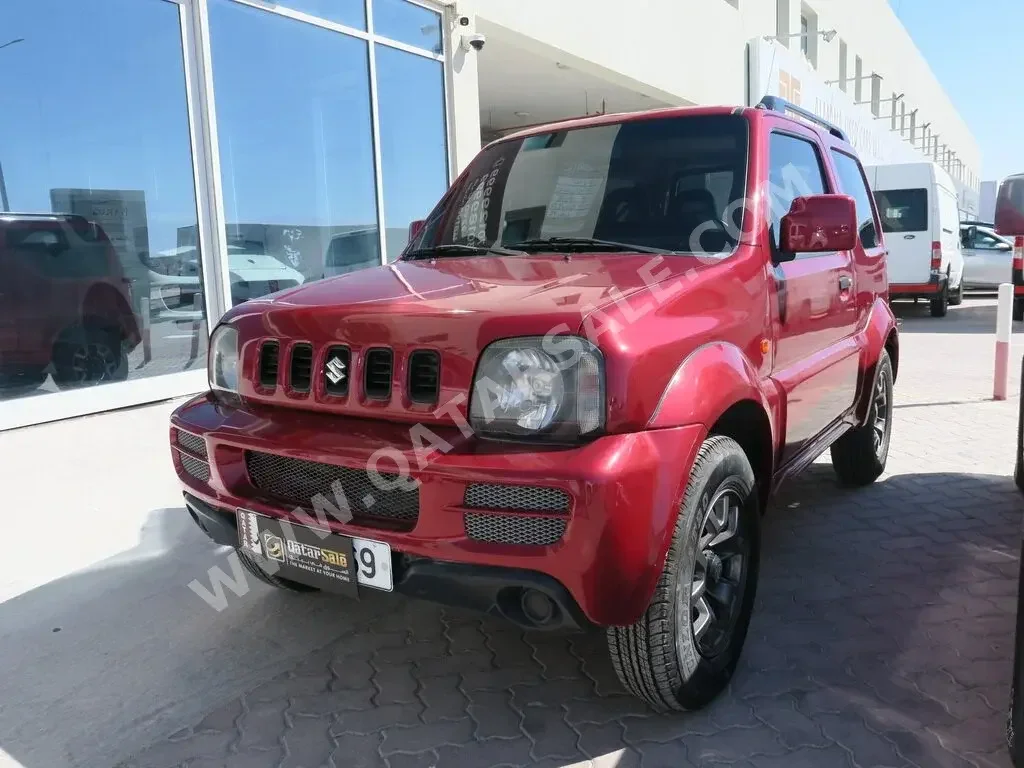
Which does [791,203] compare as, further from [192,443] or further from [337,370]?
[192,443]

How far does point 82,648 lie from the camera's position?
9.16ft

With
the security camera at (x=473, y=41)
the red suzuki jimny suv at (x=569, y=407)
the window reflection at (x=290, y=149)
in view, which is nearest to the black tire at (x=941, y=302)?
the security camera at (x=473, y=41)

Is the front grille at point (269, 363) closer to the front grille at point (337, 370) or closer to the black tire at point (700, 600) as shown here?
the front grille at point (337, 370)

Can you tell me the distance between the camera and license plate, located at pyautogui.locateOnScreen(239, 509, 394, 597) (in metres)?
2.03

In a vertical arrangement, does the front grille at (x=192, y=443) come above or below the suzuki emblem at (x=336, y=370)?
below

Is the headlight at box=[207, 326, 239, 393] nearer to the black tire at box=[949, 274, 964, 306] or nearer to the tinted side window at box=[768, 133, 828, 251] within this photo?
the tinted side window at box=[768, 133, 828, 251]

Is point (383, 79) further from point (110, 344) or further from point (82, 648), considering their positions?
point (82, 648)

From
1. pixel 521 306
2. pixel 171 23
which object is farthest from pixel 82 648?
pixel 171 23

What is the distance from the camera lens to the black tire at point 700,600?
2033 millimetres

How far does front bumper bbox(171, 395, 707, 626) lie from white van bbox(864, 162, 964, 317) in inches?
495

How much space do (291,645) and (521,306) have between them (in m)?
1.56

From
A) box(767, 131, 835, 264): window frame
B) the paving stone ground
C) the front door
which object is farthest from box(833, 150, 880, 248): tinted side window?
the paving stone ground

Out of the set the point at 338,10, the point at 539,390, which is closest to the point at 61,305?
the point at 338,10

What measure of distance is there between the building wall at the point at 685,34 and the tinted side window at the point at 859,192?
5.77m
